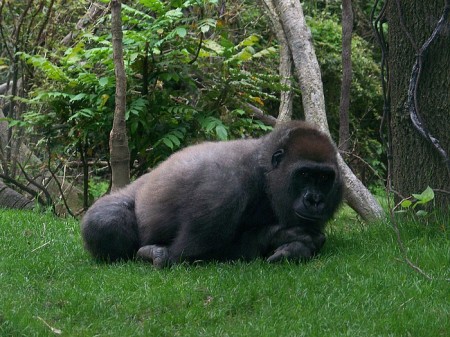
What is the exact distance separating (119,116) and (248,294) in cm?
321

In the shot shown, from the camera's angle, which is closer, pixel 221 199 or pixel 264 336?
pixel 264 336

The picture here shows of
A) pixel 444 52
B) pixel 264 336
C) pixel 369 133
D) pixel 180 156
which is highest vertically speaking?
pixel 444 52

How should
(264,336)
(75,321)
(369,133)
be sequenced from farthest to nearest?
(369,133)
(75,321)
(264,336)

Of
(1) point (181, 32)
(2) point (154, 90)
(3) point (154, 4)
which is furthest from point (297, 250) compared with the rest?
(2) point (154, 90)

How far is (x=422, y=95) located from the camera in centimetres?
688

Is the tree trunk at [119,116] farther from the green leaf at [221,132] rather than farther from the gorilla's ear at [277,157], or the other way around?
the gorilla's ear at [277,157]

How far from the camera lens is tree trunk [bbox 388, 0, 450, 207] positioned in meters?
6.81

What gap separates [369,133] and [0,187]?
23.4 feet

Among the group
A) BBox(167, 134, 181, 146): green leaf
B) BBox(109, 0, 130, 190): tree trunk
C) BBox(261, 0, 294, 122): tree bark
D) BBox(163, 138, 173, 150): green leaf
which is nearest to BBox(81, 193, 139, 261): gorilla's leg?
BBox(109, 0, 130, 190): tree trunk

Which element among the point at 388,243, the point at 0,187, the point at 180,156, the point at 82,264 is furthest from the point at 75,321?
the point at 0,187

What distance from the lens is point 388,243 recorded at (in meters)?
6.66

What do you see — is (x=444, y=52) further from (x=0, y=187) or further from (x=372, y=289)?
(x=0, y=187)

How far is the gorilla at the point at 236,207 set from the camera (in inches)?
257

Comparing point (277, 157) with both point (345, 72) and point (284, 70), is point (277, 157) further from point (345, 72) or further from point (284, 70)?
point (284, 70)
